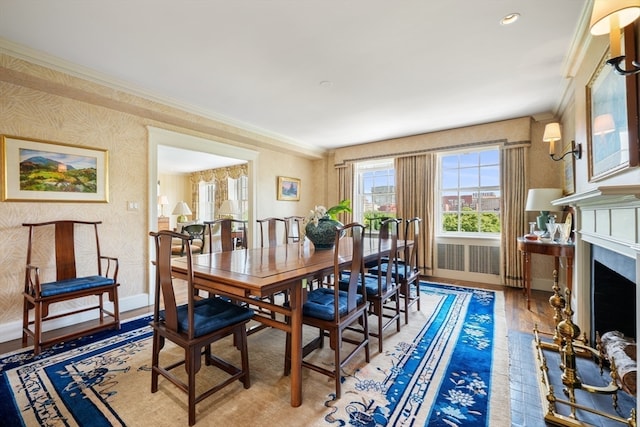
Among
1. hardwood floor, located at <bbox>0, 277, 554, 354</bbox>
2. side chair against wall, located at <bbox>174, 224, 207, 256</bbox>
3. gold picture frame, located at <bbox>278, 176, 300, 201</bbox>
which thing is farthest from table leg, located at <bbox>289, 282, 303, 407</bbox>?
gold picture frame, located at <bbox>278, 176, 300, 201</bbox>

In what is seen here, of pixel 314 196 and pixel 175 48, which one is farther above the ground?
pixel 175 48

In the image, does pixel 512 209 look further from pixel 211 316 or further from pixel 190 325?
pixel 190 325

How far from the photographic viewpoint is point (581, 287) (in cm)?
230

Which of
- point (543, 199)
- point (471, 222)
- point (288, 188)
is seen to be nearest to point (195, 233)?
point (288, 188)

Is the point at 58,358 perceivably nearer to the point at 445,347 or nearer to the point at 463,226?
the point at 445,347

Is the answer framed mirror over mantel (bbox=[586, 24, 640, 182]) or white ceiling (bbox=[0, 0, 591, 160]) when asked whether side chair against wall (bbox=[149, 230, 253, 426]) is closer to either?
white ceiling (bbox=[0, 0, 591, 160])

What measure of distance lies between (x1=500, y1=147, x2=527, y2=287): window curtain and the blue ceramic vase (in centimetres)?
290

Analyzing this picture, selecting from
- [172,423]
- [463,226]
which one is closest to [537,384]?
[172,423]

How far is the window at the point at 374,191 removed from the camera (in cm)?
540

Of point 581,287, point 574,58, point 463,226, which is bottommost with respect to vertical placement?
point 581,287

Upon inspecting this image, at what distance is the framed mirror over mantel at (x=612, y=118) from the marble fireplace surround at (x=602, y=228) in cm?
17

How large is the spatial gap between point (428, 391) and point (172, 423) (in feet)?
4.91

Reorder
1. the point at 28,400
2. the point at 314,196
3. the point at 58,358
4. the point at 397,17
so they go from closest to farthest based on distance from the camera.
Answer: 1. the point at 28,400
2. the point at 397,17
3. the point at 58,358
4. the point at 314,196

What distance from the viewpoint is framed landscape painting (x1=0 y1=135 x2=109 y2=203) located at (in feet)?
8.26
